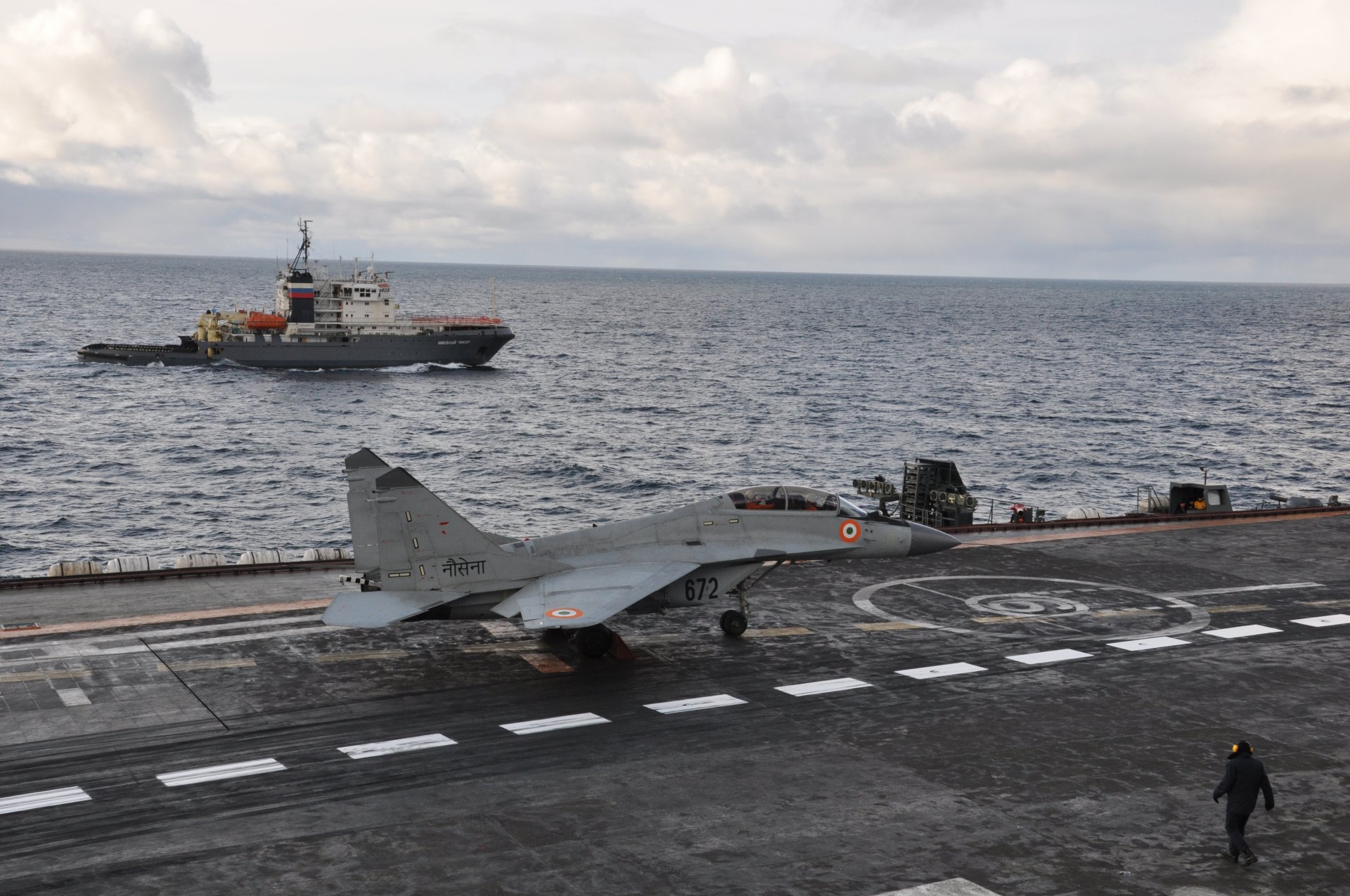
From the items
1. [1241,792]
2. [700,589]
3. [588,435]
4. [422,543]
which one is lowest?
[588,435]

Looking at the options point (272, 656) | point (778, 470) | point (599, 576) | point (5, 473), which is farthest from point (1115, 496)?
point (5, 473)

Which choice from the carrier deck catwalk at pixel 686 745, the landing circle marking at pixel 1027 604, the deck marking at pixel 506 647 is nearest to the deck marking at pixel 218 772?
the carrier deck catwalk at pixel 686 745

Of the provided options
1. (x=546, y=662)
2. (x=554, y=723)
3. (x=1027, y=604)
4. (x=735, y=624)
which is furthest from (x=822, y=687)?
(x=1027, y=604)

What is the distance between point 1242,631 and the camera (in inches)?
1069

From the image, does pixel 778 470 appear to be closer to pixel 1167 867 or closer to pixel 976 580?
pixel 976 580

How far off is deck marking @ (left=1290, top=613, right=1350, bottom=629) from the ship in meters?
104

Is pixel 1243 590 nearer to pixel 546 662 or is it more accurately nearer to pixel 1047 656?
pixel 1047 656

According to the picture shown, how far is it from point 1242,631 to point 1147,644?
3.05m

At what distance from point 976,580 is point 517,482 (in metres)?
41.6

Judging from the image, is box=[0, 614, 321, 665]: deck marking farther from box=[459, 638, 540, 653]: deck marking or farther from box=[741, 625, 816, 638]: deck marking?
box=[741, 625, 816, 638]: deck marking

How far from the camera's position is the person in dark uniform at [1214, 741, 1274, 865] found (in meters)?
15.1

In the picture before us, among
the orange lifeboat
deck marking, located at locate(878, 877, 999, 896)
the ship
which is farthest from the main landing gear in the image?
the orange lifeboat

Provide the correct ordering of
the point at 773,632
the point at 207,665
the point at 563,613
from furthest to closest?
the point at 773,632 → the point at 207,665 → the point at 563,613

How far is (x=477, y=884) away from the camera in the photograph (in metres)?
14.4
